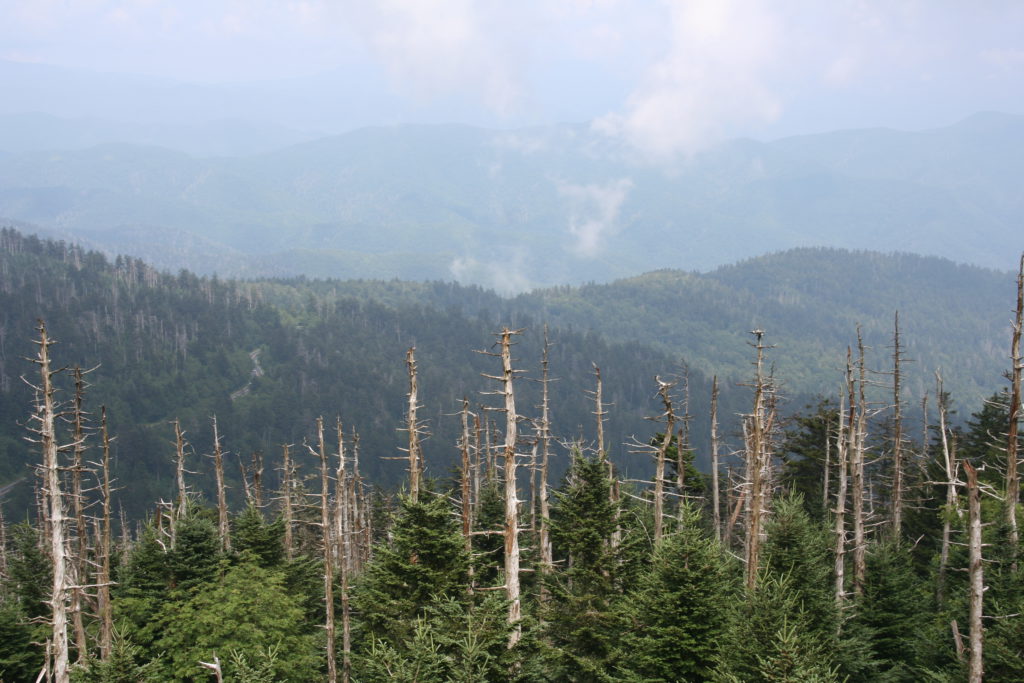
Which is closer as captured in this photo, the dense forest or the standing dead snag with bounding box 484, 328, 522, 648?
the dense forest

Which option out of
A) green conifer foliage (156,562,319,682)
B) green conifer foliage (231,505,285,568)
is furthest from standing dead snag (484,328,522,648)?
green conifer foliage (231,505,285,568)

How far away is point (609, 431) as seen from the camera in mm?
185500

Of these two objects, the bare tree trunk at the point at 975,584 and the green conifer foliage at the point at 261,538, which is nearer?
the bare tree trunk at the point at 975,584

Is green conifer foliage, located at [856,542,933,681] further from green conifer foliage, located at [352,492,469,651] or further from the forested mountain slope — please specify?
the forested mountain slope

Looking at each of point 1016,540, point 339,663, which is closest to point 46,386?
point 339,663

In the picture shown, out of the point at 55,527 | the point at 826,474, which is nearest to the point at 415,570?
the point at 55,527

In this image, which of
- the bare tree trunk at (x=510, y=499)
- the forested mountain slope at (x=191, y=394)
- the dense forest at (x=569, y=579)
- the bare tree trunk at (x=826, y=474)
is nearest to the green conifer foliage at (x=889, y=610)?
the dense forest at (x=569, y=579)

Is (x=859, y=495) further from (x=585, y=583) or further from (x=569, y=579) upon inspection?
(x=585, y=583)

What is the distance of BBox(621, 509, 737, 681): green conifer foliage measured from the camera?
17672 millimetres

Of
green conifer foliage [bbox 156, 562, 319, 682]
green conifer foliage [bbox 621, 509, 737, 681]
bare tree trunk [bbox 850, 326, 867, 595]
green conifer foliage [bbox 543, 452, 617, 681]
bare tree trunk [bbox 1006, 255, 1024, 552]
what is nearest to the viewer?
green conifer foliage [bbox 621, 509, 737, 681]

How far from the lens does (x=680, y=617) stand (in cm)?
1784

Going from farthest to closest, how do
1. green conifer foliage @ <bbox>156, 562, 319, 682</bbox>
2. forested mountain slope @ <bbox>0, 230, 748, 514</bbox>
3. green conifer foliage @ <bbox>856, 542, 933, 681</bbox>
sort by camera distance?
forested mountain slope @ <bbox>0, 230, 748, 514</bbox>
green conifer foliage @ <bbox>156, 562, 319, 682</bbox>
green conifer foliage @ <bbox>856, 542, 933, 681</bbox>

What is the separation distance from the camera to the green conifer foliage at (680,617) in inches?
696

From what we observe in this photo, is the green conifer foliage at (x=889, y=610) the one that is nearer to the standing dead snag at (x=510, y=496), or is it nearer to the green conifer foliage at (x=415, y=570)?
the standing dead snag at (x=510, y=496)
